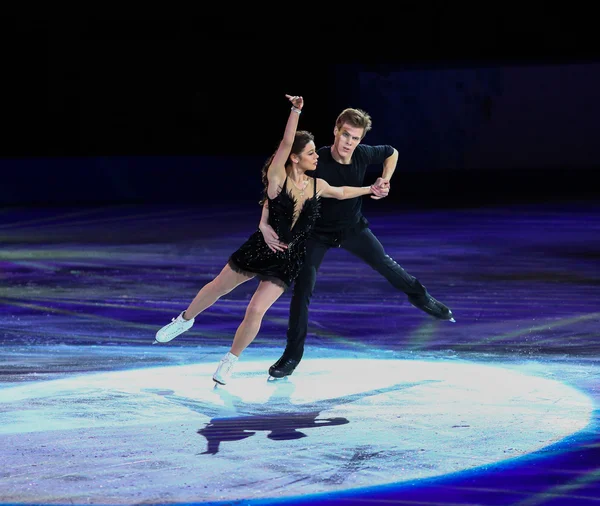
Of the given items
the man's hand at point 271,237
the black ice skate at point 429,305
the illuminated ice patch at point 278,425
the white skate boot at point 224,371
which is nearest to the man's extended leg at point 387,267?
the black ice skate at point 429,305

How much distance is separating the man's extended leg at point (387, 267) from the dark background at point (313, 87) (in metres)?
12.2

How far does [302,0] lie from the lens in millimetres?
21125

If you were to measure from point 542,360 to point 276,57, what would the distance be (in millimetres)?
15539

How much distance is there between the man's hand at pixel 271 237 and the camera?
5.61m

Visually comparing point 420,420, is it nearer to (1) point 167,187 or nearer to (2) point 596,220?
(2) point 596,220

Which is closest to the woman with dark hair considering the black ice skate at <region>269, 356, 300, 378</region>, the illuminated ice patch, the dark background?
the black ice skate at <region>269, 356, 300, 378</region>

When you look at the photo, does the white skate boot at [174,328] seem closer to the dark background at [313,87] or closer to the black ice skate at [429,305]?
the black ice skate at [429,305]

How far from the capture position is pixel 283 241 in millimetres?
5641

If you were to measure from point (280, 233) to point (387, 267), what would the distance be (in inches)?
41.4

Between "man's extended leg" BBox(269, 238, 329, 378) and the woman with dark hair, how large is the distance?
0.13 m

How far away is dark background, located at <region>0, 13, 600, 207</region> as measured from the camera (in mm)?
20078

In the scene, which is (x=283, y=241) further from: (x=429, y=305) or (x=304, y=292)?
(x=429, y=305)

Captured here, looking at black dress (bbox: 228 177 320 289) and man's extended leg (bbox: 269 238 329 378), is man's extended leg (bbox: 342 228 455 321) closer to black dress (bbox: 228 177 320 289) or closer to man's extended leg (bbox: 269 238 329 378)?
man's extended leg (bbox: 269 238 329 378)

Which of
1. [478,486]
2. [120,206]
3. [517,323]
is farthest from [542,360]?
[120,206]
